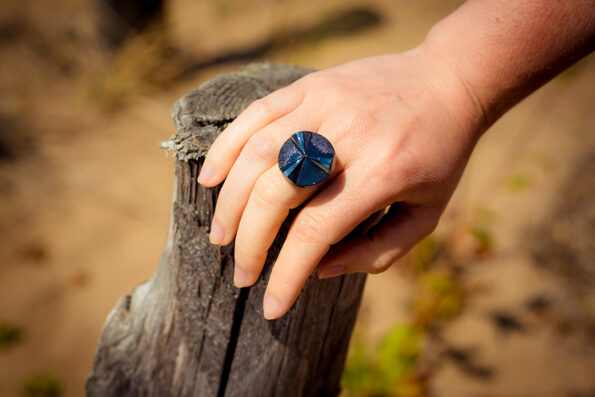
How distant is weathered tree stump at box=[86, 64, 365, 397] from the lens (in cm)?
113

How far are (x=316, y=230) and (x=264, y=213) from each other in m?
0.14

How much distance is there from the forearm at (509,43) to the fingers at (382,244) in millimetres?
404

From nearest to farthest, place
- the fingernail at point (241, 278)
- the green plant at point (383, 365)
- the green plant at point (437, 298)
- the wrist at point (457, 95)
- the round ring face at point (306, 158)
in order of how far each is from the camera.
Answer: the round ring face at point (306, 158) < the fingernail at point (241, 278) < the wrist at point (457, 95) < the green plant at point (383, 365) < the green plant at point (437, 298)

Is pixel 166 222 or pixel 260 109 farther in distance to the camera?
pixel 166 222

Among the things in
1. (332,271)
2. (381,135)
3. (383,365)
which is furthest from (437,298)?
(381,135)

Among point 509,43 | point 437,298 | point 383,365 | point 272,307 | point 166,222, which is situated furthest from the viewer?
point 166,222

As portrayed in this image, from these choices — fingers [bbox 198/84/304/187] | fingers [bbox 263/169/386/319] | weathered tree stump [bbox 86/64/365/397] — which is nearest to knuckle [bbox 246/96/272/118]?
fingers [bbox 198/84/304/187]

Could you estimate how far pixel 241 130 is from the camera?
1050 millimetres

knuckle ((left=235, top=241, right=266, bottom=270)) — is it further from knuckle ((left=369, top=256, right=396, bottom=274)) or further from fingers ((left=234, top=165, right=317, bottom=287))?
knuckle ((left=369, top=256, right=396, bottom=274))

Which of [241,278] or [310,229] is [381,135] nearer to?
[310,229]

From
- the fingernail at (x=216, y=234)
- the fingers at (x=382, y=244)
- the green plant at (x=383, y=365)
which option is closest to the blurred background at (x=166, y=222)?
the green plant at (x=383, y=365)

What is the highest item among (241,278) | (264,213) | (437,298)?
(264,213)

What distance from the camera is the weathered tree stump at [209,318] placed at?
113 centimetres

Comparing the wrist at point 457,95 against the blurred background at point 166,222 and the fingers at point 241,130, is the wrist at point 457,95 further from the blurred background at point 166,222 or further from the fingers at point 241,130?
the blurred background at point 166,222
